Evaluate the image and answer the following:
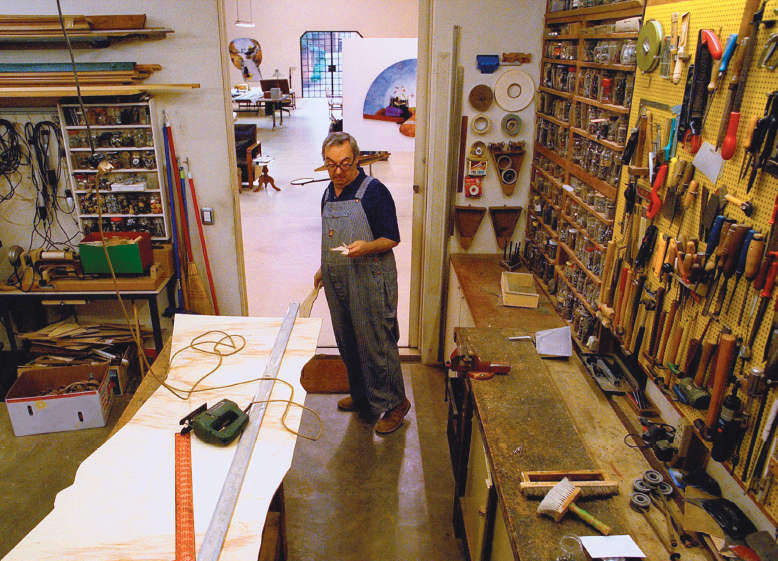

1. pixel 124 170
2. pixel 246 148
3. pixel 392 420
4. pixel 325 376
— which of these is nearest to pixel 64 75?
pixel 124 170

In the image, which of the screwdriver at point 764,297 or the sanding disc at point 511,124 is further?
the sanding disc at point 511,124

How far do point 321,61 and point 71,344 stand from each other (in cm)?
1458

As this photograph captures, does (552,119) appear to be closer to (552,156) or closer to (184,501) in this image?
(552,156)

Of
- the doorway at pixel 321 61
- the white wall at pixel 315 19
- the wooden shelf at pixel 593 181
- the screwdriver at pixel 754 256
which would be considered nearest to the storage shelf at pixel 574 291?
the wooden shelf at pixel 593 181

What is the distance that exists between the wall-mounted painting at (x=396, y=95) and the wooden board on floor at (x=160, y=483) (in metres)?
2.43

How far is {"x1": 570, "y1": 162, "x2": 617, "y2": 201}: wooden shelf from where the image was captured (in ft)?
7.79

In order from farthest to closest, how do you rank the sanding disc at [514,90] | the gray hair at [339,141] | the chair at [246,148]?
the chair at [246,148] → the sanding disc at [514,90] → the gray hair at [339,141]

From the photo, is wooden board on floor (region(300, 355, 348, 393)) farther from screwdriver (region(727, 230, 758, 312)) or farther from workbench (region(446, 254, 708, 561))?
screwdriver (region(727, 230, 758, 312))

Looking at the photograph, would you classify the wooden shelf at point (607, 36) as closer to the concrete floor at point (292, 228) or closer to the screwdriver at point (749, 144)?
the screwdriver at point (749, 144)

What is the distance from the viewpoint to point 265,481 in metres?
1.75

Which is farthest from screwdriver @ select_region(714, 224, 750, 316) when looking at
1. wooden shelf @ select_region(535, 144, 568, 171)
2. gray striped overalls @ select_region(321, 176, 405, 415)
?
gray striped overalls @ select_region(321, 176, 405, 415)

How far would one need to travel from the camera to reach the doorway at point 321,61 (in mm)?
16141

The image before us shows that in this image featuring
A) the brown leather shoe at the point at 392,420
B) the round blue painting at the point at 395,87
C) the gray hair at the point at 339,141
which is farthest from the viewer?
the round blue painting at the point at 395,87

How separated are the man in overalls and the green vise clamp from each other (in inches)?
41.0
